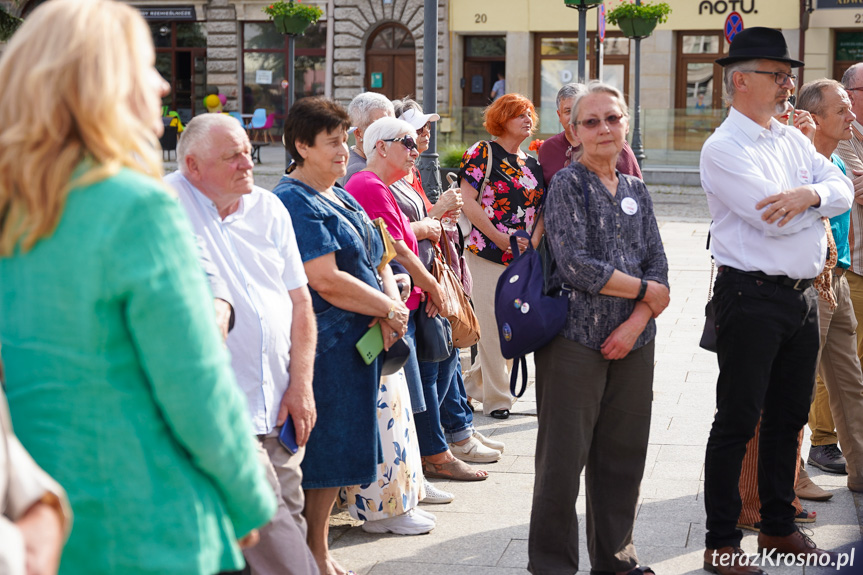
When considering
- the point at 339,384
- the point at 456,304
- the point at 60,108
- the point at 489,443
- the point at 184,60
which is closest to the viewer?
the point at 60,108

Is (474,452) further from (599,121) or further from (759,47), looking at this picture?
(759,47)

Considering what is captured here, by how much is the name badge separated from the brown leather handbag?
161 cm

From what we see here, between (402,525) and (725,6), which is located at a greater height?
(725,6)

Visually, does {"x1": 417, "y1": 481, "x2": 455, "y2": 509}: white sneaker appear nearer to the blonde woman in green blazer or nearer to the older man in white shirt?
the older man in white shirt

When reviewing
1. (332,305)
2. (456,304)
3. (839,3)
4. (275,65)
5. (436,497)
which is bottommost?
(436,497)

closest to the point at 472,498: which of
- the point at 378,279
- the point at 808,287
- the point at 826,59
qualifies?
the point at 378,279

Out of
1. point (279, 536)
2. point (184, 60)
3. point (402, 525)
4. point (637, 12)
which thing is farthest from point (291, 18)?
point (279, 536)

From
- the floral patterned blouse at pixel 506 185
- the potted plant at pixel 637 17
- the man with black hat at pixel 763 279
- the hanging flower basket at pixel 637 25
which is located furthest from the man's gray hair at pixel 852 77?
the hanging flower basket at pixel 637 25

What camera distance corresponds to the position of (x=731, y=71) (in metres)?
4.36

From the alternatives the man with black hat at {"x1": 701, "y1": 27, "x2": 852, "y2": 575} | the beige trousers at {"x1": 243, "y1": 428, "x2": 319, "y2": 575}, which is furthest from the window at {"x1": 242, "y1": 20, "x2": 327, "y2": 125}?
the beige trousers at {"x1": 243, "y1": 428, "x2": 319, "y2": 575}

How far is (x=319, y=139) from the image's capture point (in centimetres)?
402

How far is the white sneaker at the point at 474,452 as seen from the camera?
5855 mm

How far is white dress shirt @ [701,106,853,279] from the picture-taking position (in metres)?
4.12

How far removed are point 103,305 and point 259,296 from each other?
140cm
